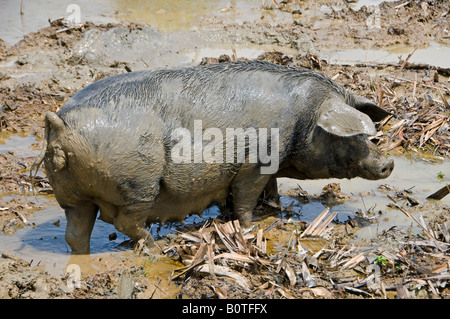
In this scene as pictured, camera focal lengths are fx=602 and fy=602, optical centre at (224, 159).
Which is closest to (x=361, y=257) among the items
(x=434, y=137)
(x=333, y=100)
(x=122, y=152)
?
(x=333, y=100)

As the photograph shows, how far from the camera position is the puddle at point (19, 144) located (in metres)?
7.75

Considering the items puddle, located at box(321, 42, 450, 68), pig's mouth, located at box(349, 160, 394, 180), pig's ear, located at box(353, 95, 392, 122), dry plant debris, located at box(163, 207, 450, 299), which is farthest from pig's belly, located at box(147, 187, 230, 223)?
puddle, located at box(321, 42, 450, 68)

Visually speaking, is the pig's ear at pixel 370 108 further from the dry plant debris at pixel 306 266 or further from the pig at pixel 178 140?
the dry plant debris at pixel 306 266

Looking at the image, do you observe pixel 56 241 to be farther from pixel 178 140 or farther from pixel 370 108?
pixel 370 108

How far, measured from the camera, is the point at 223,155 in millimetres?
5438

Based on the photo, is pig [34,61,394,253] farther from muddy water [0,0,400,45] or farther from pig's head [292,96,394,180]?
muddy water [0,0,400,45]

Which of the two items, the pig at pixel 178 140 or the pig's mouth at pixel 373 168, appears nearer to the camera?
the pig at pixel 178 140

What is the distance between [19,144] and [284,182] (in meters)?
3.57

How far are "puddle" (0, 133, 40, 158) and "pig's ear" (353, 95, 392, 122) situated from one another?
4.10 m

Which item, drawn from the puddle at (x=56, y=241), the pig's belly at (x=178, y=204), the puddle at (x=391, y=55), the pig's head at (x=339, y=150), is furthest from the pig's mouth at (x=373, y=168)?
the puddle at (x=391, y=55)

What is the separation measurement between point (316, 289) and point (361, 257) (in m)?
0.68

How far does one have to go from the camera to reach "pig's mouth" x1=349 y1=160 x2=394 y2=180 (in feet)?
19.5

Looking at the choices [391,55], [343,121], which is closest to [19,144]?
[343,121]

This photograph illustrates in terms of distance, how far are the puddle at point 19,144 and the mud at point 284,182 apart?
21mm
